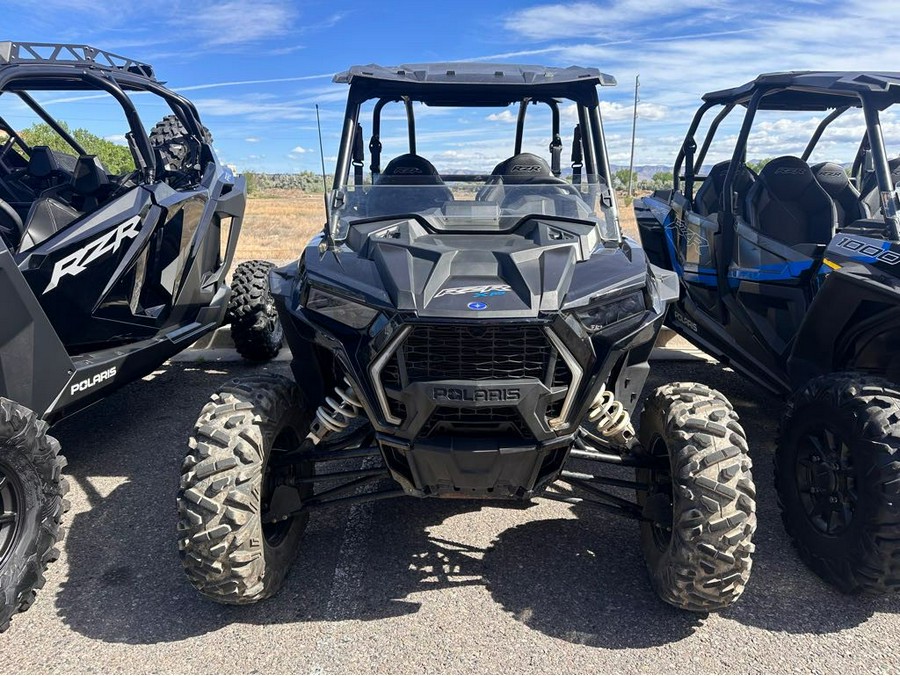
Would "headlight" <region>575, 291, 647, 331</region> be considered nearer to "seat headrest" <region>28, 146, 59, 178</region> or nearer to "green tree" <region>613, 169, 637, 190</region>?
"green tree" <region>613, 169, 637, 190</region>

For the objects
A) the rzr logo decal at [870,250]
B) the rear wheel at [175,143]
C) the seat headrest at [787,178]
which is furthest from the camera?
the rear wheel at [175,143]

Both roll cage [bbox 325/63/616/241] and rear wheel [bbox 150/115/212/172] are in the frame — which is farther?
rear wheel [bbox 150/115/212/172]

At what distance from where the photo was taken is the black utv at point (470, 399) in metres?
2.55

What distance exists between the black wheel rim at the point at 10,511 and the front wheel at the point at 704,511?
2814mm

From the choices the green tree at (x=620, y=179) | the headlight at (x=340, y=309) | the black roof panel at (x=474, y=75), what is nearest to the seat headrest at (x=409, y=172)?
the black roof panel at (x=474, y=75)

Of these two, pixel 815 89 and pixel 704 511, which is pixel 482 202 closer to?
pixel 704 511

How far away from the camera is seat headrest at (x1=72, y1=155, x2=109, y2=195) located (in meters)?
4.79

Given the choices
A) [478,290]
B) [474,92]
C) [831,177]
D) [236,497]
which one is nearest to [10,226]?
[236,497]

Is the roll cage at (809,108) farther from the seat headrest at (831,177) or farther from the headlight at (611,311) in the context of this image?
the headlight at (611,311)

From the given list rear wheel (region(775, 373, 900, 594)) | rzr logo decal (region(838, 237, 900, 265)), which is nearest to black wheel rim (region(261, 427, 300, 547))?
rear wheel (region(775, 373, 900, 594))

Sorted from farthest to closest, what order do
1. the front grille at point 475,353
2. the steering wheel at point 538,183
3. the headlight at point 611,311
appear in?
the steering wheel at point 538,183 → the headlight at point 611,311 → the front grille at point 475,353

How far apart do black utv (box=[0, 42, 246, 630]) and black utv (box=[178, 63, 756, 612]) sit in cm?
82

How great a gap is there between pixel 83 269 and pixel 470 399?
9.29 ft

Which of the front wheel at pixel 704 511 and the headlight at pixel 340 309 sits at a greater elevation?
the headlight at pixel 340 309
